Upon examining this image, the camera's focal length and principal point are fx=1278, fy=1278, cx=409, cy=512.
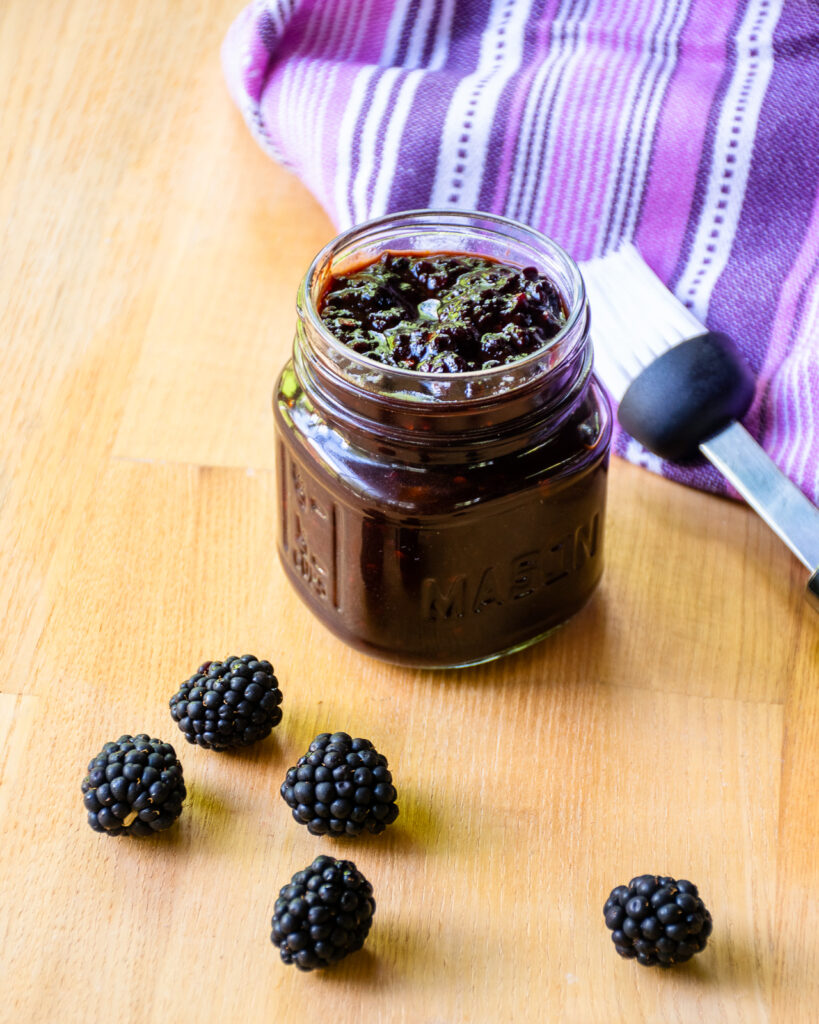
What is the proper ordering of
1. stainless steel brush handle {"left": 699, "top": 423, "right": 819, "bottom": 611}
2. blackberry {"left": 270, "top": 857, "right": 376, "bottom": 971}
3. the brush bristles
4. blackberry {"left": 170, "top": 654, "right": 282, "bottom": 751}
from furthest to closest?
the brush bristles → stainless steel brush handle {"left": 699, "top": 423, "right": 819, "bottom": 611} → blackberry {"left": 170, "top": 654, "right": 282, "bottom": 751} → blackberry {"left": 270, "top": 857, "right": 376, "bottom": 971}

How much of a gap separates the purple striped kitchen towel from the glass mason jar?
0.29 m

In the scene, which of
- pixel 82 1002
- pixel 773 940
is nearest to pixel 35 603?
pixel 82 1002

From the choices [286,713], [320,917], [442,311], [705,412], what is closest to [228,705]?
[286,713]

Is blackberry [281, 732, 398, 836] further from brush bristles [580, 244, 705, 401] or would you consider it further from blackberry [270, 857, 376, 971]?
brush bristles [580, 244, 705, 401]

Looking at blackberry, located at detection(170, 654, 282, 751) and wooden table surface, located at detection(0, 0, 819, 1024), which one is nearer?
wooden table surface, located at detection(0, 0, 819, 1024)

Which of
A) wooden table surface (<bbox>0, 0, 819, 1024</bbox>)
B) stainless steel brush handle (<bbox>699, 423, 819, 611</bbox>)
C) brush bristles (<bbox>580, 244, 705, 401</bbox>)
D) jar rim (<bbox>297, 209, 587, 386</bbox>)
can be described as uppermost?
jar rim (<bbox>297, 209, 587, 386</bbox>)

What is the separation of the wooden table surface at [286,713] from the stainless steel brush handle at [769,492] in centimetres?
8

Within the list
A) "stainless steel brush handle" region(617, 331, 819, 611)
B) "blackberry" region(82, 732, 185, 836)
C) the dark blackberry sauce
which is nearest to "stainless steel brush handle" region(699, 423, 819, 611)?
"stainless steel brush handle" region(617, 331, 819, 611)

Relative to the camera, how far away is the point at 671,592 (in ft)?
4.41

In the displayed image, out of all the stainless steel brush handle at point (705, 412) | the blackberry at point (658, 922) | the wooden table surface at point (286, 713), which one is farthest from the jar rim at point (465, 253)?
the blackberry at point (658, 922)

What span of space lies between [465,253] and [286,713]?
0.49 meters

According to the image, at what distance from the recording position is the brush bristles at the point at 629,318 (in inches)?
55.4

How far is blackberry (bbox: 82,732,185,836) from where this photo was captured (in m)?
1.10

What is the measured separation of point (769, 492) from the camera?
1.31 m
